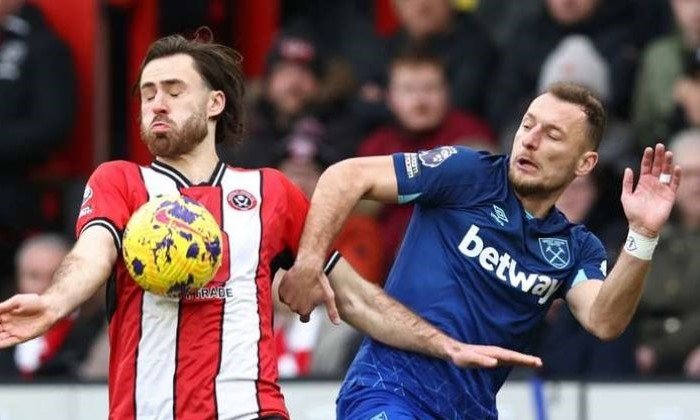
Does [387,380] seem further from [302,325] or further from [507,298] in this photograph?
[302,325]

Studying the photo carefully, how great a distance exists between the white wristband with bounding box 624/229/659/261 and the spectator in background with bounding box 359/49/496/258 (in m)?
4.28

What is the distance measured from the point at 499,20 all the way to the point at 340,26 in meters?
1.22

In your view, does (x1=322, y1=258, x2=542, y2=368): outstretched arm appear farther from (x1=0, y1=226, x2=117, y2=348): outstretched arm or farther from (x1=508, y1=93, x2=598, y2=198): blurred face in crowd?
(x1=0, y1=226, x2=117, y2=348): outstretched arm

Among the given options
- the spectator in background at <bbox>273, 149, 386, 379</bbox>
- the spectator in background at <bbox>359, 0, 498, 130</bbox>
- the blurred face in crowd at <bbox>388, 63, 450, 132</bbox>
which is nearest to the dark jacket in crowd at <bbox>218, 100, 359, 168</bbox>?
the spectator in background at <bbox>359, 0, 498, 130</bbox>

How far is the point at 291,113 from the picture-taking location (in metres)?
14.0

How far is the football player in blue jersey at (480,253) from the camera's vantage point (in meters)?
8.91

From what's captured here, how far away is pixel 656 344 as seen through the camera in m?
12.1

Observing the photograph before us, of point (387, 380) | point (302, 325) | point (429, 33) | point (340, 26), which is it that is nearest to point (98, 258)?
point (387, 380)

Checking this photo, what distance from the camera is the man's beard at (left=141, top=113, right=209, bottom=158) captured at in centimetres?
860

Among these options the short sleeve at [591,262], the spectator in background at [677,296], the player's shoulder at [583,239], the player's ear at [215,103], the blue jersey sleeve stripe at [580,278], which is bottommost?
the spectator in background at [677,296]

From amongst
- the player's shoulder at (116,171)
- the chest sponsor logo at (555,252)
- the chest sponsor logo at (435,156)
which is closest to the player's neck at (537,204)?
the chest sponsor logo at (555,252)

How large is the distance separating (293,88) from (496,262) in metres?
5.18

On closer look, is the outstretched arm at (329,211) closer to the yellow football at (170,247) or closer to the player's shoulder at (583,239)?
the yellow football at (170,247)

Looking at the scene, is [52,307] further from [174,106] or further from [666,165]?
[666,165]
